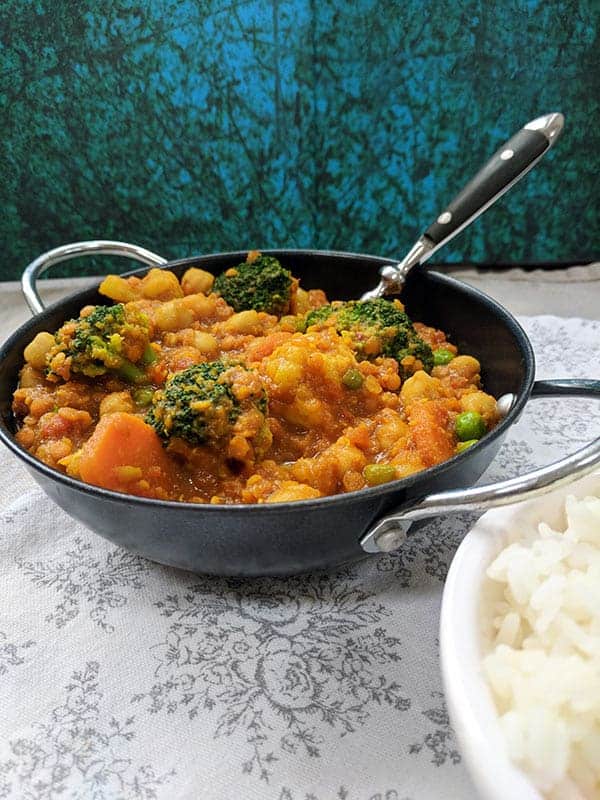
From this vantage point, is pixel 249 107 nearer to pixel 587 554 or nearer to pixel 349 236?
pixel 349 236

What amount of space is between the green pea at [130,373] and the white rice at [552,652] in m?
1.25

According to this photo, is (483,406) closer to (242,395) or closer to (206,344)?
(242,395)

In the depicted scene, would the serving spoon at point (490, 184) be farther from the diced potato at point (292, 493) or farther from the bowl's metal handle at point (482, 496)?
the bowl's metal handle at point (482, 496)

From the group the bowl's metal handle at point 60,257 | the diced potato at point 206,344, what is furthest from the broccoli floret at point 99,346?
the bowl's metal handle at point 60,257

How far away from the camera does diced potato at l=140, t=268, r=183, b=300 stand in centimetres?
271

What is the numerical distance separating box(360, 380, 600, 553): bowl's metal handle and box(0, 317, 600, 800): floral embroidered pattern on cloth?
28 cm

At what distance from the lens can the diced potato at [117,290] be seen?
267cm

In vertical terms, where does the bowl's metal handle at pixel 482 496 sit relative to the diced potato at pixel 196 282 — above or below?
below

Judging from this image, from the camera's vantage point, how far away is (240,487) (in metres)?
1.97

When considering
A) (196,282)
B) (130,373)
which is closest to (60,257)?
(196,282)

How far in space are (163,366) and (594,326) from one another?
200 cm

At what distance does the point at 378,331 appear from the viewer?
7.77ft

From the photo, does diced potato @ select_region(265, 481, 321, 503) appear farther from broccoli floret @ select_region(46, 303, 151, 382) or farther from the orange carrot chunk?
broccoli floret @ select_region(46, 303, 151, 382)

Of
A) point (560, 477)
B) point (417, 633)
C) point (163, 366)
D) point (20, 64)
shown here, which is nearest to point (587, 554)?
point (560, 477)
